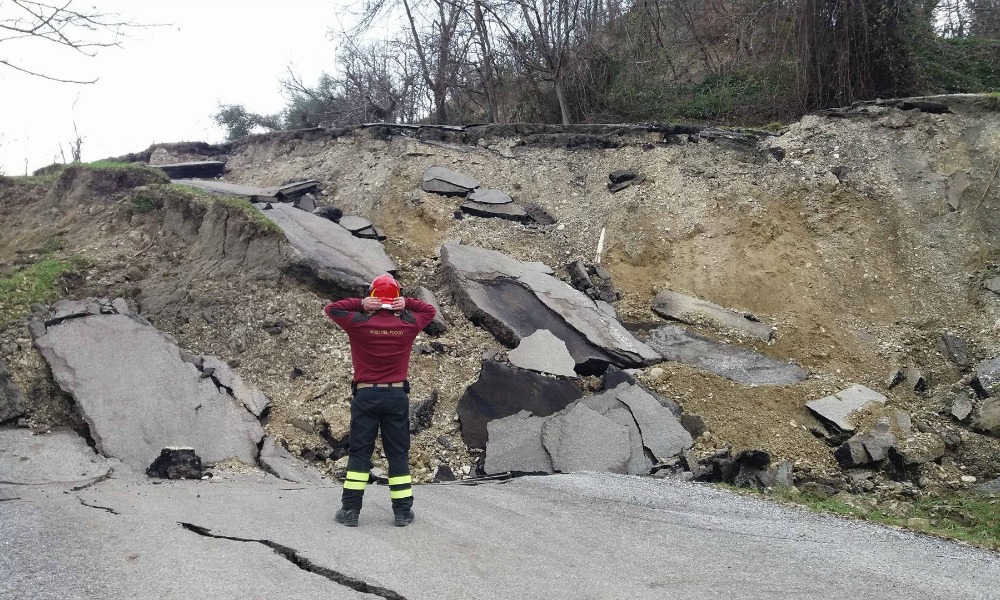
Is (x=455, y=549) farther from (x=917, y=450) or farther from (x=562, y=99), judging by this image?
(x=562, y=99)

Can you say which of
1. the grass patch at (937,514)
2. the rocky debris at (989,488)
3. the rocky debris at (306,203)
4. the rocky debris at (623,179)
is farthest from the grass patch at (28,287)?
the rocky debris at (989,488)

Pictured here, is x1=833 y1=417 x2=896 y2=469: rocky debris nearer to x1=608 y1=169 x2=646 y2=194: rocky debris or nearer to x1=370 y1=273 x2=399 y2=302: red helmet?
x1=370 y1=273 x2=399 y2=302: red helmet

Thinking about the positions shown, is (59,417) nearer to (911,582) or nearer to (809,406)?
(911,582)

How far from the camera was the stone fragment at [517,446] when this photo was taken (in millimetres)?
6571

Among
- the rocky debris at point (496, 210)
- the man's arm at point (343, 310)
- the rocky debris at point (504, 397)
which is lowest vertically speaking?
the rocky debris at point (504, 397)

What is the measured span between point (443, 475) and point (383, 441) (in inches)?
89.6

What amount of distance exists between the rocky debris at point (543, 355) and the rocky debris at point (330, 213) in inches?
175

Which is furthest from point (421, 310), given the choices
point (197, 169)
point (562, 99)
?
point (197, 169)

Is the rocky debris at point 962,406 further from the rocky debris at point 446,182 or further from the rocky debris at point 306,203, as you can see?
the rocky debris at point 306,203

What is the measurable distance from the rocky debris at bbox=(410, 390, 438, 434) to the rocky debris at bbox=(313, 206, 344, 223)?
4692 millimetres

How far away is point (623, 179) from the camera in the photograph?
1230cm

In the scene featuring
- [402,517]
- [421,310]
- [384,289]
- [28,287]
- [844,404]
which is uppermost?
[28,287]

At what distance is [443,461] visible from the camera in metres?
6.90

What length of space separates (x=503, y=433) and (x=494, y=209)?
5625 millimetres
